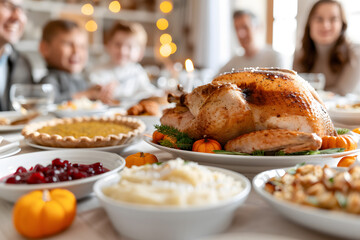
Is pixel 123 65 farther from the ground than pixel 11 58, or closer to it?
closer to it

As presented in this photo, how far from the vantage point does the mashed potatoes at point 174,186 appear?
679mm

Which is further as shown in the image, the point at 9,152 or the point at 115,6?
the point at 115,6

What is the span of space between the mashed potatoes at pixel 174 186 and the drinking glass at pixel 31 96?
69.6 inches

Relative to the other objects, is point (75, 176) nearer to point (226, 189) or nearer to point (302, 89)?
point (226, 189)

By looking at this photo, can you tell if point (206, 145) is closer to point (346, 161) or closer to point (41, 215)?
point (346, 161)

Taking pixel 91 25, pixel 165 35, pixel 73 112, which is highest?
pixel 91 25

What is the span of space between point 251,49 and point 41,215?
5.29m

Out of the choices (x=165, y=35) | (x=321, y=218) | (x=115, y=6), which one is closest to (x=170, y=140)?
(x=321, y=218)

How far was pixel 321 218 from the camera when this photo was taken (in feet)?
2.05

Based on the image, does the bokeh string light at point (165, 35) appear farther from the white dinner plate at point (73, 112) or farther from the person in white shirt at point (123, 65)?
the white dinner plate at point (73, 112)

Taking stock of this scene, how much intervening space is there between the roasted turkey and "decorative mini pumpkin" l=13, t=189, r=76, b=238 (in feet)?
1.93

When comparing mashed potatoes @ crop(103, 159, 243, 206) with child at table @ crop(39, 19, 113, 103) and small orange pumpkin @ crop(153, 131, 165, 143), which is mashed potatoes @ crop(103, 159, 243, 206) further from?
child at table @ crop(39, 19, 113, 103)

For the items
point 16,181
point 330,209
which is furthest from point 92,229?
point 330,209

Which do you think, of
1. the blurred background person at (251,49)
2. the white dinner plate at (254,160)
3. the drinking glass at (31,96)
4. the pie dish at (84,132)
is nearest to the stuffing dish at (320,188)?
the white dinner plate at (254,160)
